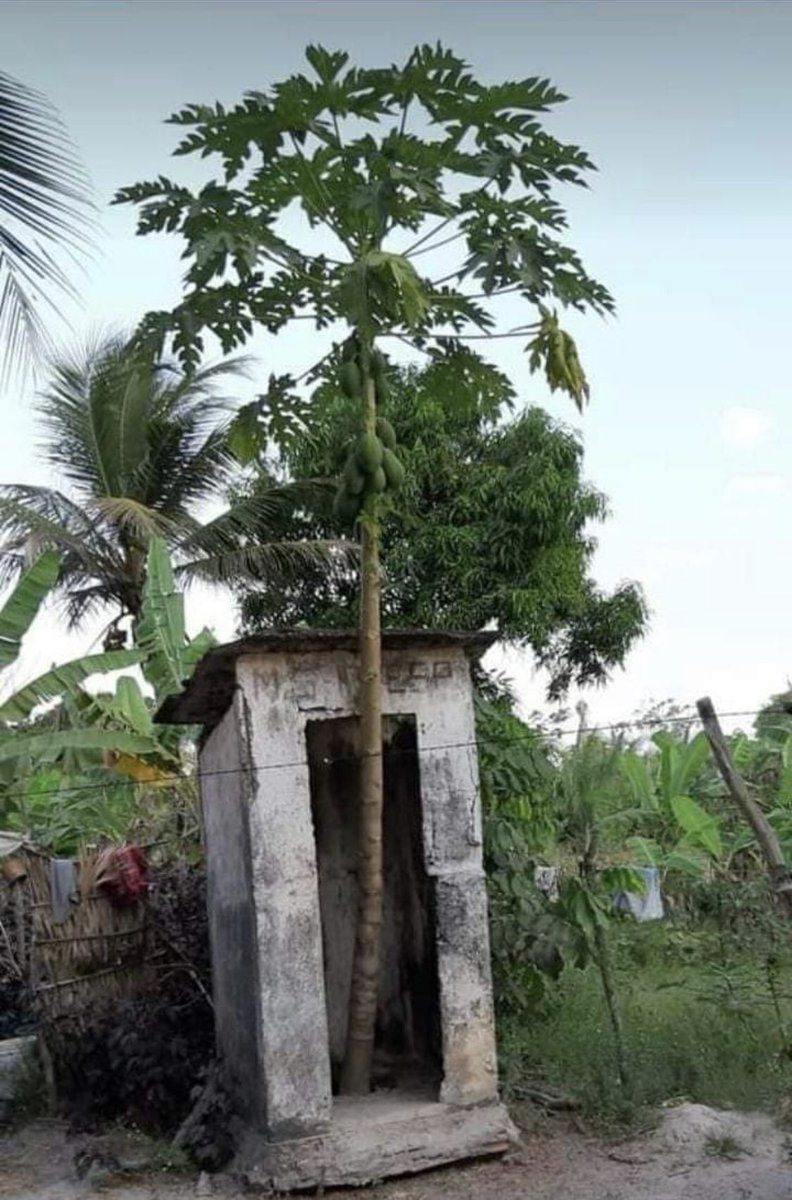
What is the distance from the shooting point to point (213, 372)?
16594mm

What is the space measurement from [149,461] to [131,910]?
8.24m

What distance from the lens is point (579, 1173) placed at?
6621mm

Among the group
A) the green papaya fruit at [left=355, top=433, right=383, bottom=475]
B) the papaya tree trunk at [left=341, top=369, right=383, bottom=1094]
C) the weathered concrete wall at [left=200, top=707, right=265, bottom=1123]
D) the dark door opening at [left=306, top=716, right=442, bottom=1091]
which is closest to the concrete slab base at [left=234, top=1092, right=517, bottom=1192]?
the weathered concrete wall at [left=200, top=707, right=265, bottom=1123]

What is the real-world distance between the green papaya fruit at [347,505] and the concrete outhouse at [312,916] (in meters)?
0.78

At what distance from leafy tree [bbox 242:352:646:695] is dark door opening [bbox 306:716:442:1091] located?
5.08 metres

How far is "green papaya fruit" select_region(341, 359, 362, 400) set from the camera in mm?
6648

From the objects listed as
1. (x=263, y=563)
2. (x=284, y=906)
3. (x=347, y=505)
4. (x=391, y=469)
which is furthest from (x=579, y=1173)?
(x=263, y=563)

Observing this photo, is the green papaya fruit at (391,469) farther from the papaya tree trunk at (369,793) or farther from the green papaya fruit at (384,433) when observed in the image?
the papaya tree trunk at (369,793)

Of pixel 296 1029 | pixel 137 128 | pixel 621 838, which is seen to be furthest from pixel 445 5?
pixel 621 838

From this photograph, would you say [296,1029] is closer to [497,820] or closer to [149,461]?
[497,820]

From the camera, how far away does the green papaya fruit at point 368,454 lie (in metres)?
6.41

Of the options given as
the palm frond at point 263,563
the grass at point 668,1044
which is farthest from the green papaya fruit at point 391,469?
the palm frond at point 263,563

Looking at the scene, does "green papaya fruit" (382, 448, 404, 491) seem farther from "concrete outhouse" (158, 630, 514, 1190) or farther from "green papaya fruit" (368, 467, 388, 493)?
Result: "concrete outhouse" (158, 630, 514, 1190)

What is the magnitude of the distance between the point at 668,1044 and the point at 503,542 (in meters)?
7.01
